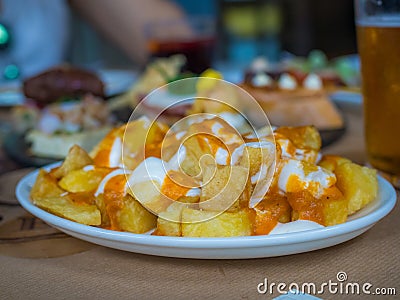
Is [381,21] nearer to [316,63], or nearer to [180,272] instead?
[180,272]

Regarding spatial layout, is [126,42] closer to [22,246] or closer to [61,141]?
[61,141]

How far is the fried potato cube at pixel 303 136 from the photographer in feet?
3.51

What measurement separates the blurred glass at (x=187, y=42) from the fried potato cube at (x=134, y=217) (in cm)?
180

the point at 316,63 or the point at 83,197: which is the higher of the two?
the point at 83,197

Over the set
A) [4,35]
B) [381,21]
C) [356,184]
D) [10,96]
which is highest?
[381,21]

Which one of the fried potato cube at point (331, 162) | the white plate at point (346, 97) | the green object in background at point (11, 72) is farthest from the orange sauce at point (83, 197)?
the green object in background at point (11, 72)

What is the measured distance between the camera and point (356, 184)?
0.97 meters

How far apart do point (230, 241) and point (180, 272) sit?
4.8 inches

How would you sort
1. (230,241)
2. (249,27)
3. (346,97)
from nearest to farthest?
1. (230,241)
2. (346,97)
3. (249,27)

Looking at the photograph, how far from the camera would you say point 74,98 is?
210 centimetres

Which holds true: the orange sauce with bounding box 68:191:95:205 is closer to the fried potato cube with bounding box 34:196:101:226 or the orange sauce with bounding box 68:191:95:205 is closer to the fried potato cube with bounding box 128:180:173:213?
the fried potato cube with bounding box 34:196:101:226

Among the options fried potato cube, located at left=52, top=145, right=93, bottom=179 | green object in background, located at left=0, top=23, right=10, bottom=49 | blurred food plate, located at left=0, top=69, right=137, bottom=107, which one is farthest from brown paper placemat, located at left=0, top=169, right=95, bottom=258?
green object in background, located at left=0, top=23, right=10, bottom=49

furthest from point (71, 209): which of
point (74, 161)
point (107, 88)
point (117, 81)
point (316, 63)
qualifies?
point (316, 63)

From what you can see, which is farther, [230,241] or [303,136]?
[303,136]
